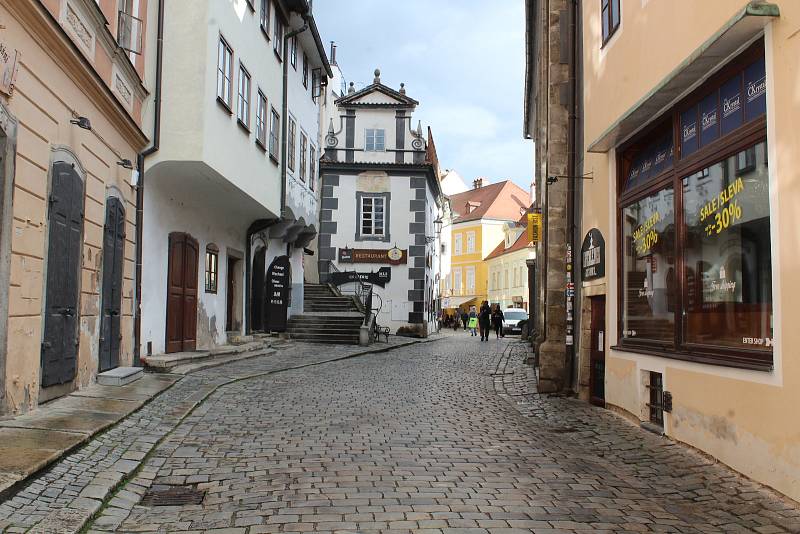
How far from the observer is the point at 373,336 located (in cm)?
2509

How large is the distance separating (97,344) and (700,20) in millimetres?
8347

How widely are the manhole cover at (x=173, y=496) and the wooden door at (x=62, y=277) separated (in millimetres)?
3101

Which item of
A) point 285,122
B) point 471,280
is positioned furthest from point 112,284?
point 471,280

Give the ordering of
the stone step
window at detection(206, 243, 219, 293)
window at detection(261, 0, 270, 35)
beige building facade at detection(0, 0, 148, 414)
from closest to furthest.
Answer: beige building facade at detection(0, 0, 148, 414) < the stone step < window at detection(206, 243, 219, 293) < window at detection(261, 0, 270, 35)

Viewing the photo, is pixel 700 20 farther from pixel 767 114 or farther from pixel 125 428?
pixel 125 428

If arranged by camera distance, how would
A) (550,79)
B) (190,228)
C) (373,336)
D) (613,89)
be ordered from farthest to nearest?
(373,336), (190,228), (550,79), (613,89)

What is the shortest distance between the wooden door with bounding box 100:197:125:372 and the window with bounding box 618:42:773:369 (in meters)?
7.11

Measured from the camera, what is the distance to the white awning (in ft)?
18.8

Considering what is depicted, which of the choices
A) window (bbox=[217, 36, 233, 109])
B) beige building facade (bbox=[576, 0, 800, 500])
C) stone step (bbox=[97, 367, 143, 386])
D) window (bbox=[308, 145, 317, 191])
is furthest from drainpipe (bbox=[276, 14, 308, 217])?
beige building facade (bbox=[576, 0, 800, 500])

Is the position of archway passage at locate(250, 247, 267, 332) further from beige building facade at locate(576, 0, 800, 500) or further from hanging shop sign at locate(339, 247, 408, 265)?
hanging shop sign at locate(339, 247, 408, 265)

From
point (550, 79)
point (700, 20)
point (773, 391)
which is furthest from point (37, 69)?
point (550, 79)

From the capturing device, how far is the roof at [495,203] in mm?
70312

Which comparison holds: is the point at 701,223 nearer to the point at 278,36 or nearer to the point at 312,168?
the point at 278,36

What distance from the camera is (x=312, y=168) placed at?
2305cm
